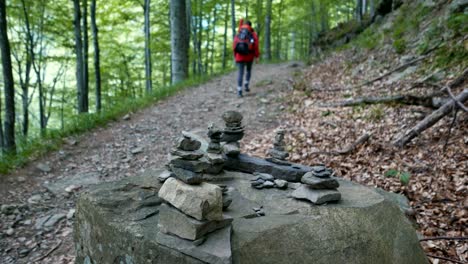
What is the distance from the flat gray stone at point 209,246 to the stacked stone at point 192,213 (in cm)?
3

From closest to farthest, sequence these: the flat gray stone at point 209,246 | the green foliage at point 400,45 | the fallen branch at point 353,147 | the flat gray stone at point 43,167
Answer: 1. the flat gray stone at point 209,246
2. the fallen branch at point 353,147
3. the flat gray stone at point 43,167
4. the green foliage at point 400,45

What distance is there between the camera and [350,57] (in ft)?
42.8

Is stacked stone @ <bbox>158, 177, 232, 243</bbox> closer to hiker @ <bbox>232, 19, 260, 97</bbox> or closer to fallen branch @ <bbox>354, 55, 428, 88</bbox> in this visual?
fallen branch @ <bbox>354, 55, 428, 88</bbox>

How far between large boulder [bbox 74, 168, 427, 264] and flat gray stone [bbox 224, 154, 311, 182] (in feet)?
0.68

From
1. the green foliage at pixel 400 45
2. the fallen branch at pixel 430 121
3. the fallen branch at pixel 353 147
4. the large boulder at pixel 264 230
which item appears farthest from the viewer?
the green foliage at pixel 400 45

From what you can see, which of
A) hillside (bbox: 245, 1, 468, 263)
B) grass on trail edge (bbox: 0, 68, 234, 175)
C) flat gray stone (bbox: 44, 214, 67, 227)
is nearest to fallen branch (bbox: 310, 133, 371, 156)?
hillside (bbox: 245, 1, 468, 263)

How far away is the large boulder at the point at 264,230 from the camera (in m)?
2.26

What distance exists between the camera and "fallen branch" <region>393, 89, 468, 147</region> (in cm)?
504

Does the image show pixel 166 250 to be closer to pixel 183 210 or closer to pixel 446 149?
pixel 183 210

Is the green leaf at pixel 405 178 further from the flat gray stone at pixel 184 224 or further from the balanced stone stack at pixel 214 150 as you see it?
the flat gray stone at pixel 184 224

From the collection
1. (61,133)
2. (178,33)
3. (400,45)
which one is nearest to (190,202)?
(61,133)

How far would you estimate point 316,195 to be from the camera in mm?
2779

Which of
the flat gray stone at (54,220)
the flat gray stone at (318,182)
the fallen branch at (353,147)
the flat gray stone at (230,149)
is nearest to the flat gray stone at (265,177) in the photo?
the flat gray stone at (230,149)

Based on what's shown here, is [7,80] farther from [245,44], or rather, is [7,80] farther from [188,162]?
[188,162]
